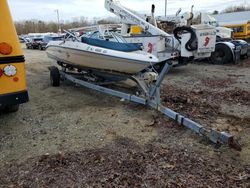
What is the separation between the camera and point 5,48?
15.4 ft

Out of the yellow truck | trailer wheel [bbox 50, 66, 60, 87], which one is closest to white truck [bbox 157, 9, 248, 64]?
trailer wheel [bbox 50, 66, 60, 87]

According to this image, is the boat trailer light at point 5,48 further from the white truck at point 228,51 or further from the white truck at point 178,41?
the white truck at point 228,51

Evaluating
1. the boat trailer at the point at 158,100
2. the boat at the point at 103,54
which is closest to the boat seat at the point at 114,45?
the boat at the point at 103,54

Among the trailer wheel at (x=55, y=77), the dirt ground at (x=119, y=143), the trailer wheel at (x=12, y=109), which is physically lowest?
the dirt ground at (x=119, y=143)

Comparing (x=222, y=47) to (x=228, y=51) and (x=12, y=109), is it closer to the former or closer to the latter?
(x=228, y=51)

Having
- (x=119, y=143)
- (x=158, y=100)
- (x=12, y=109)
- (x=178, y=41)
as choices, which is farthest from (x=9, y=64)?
(x=178, y=41)

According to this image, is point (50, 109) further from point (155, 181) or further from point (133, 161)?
point (155, 181)

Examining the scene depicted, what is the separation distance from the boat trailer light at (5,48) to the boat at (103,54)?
2811 mm

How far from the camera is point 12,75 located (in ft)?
15.8

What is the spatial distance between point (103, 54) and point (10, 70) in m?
2.86

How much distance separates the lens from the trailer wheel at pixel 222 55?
13430 mm

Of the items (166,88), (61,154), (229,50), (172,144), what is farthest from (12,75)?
(229,50)

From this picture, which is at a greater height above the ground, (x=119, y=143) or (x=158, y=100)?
(x=158, y=100)

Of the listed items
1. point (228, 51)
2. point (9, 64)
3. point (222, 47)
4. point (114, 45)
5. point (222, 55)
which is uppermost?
point (114, 45)
